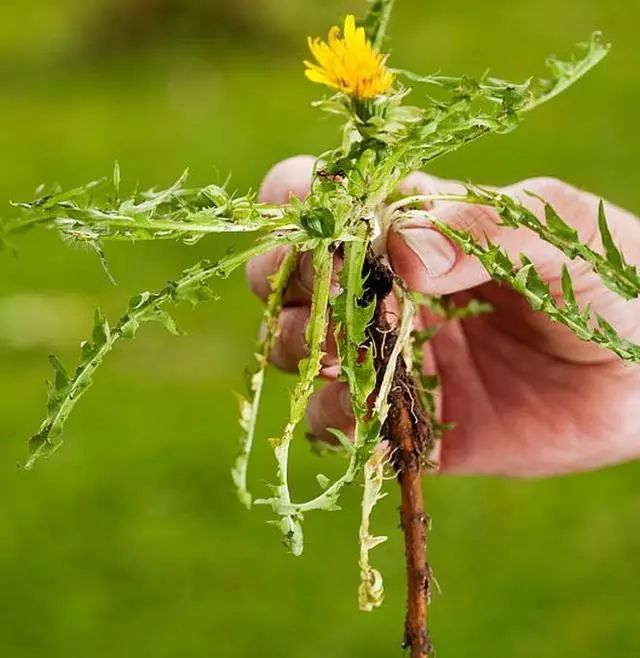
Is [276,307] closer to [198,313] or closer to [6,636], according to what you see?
[6,636]

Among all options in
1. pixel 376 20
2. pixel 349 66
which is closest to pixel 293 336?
pixel 376 20

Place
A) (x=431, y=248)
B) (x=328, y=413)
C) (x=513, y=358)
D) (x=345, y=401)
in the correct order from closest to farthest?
(x=431, y=248) < (x=345, y=401) < (x=328, y=413) < (x=513, y=358)

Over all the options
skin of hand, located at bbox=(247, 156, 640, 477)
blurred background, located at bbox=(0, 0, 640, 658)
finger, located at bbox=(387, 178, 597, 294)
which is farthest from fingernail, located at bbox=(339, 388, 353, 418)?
blurred background, located at bbox=(0, 0, 640, 658)

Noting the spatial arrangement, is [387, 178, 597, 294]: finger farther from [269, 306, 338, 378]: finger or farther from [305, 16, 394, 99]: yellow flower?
[269, 306, 338, 378]: finger

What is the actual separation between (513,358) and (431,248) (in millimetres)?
857

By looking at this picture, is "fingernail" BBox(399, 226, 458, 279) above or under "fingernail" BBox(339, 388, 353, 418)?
above

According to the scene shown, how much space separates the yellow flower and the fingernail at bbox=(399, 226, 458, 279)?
0.27m

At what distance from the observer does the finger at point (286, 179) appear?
204 centimetres

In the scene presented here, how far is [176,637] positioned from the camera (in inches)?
138

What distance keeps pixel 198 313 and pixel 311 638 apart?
182 centimetres

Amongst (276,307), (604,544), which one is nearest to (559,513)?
(604,544)

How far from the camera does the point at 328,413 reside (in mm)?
2076

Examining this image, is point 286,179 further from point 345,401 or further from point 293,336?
point 345,401

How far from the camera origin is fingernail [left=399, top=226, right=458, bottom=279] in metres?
1.46
